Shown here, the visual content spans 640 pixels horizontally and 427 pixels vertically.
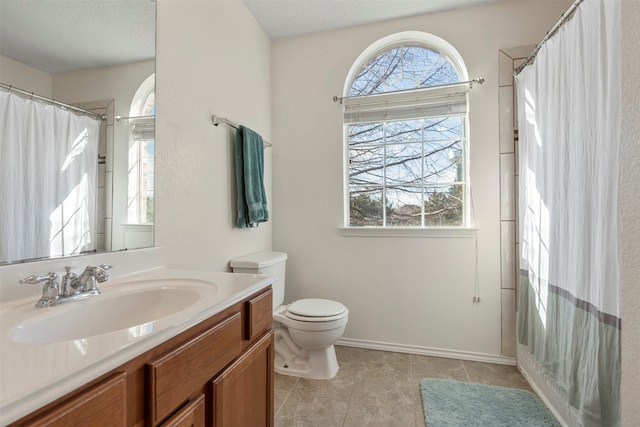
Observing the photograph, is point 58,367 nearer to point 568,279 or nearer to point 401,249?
point 568,279

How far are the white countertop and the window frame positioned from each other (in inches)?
61.1

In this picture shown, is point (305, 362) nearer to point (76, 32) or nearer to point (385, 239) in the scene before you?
point (385, 239)

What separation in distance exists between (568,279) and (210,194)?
1.78 m

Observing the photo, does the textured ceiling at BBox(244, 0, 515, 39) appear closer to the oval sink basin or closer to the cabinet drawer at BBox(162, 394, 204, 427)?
the oval sink basin

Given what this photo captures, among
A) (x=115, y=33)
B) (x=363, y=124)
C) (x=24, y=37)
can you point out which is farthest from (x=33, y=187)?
(x=363, y=124)

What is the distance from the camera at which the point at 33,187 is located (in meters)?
0.89

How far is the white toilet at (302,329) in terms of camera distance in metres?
1.75

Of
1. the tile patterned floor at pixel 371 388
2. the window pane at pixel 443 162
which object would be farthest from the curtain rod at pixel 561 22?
the tile patterned floor at pixel 371 388

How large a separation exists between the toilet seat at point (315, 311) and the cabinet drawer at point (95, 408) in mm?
1255

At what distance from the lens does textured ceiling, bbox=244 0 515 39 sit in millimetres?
2023

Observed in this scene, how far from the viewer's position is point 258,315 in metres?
1.05

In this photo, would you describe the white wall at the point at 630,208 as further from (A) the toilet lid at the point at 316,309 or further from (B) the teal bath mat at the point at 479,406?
(A) the toilet lid at the point at 316,309

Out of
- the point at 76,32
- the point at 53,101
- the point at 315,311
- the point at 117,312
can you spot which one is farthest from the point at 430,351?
the point at 76,32

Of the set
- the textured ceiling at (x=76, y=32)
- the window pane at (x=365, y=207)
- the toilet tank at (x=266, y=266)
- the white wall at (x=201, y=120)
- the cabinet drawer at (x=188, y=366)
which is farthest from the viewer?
the window pane at (x=365, y=207)
